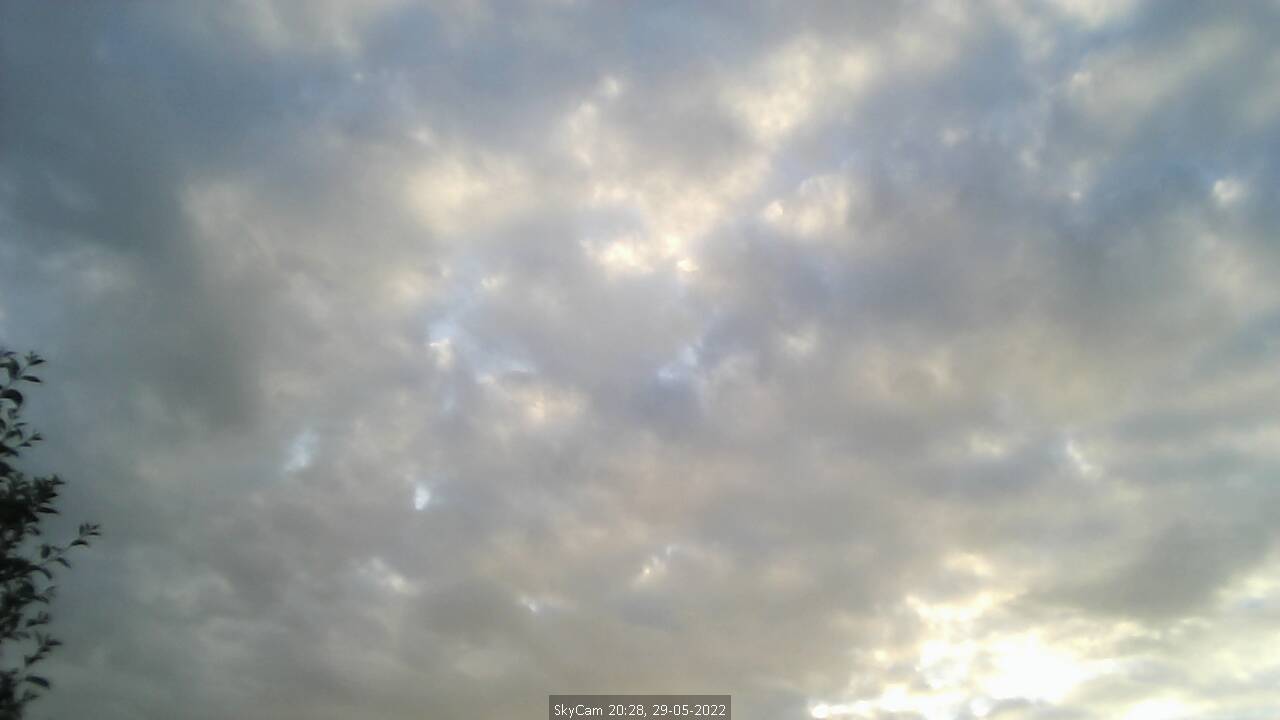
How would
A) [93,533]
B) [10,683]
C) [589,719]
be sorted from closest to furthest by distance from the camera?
1. [10,683]
2. [93,533]
3. [589,719]

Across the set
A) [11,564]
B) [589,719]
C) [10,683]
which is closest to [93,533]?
[11,564]

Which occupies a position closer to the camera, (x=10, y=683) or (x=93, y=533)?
(x=10, y=683)

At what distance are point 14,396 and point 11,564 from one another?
3.33 meters

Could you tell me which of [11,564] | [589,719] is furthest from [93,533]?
[589,719]

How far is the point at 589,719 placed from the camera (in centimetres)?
7894

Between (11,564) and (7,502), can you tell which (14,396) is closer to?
(7,502)

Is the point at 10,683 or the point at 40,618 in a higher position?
the point at 40,618

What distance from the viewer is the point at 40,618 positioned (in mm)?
14594

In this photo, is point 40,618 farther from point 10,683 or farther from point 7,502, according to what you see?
point 7,502

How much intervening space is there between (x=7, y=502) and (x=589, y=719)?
7398 centimetres

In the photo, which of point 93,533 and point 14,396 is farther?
point 93,533

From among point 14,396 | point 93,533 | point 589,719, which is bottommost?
point 589,719

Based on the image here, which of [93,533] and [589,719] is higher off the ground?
[93,533]

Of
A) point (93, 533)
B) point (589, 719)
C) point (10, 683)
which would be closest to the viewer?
point (10, 683)
